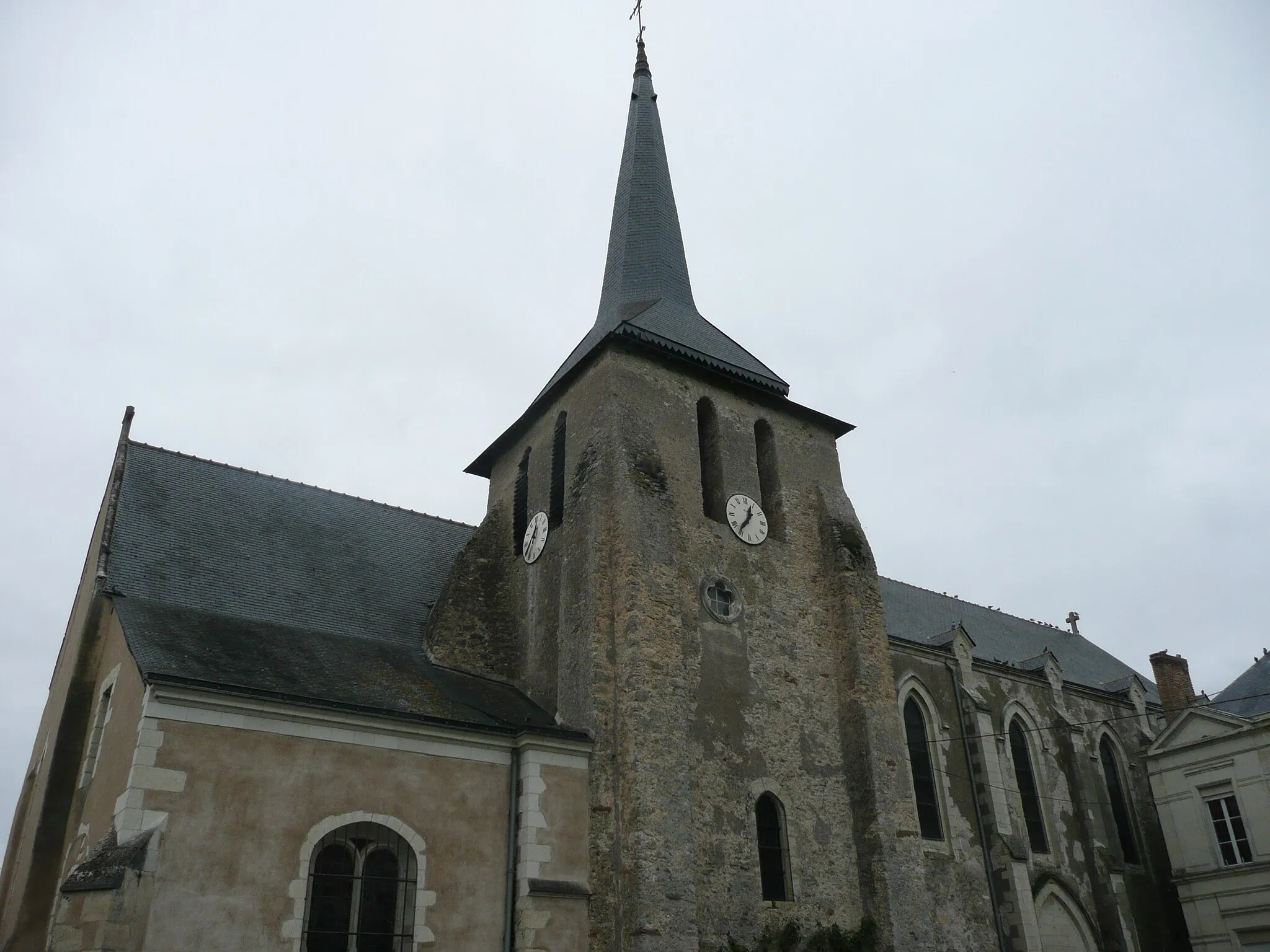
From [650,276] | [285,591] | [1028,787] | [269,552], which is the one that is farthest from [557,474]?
[1028,787]

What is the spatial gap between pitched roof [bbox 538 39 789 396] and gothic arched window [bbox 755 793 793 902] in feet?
24.1

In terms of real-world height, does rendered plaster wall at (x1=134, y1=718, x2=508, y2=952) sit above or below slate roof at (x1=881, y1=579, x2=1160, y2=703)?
below

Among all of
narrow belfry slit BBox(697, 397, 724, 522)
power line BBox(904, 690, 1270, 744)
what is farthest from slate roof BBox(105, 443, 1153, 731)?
narrow belfry slit BBox(697, 397, 724, 522)

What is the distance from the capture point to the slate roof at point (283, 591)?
41.5ft

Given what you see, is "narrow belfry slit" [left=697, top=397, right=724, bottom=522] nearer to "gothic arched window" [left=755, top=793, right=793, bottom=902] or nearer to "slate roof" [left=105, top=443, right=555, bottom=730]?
"slate roof" [left=105, top=443, right=555, bottom=730]

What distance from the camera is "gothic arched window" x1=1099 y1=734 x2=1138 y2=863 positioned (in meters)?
22.1

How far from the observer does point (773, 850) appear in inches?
557

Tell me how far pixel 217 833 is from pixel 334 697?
6.71 feet

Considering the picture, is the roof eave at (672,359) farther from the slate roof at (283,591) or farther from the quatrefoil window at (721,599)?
the quatrefoil window at (721,599)

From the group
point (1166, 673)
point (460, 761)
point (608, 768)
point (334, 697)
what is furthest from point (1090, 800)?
point (334, 697)

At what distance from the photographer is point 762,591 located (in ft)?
52.4

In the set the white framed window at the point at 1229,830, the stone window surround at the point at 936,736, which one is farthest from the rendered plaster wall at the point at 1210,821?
the stone window surround at the point at 936,736

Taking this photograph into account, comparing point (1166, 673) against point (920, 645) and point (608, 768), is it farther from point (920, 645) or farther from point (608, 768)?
point (608, 768)

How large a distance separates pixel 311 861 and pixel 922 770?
11754 millimetres
